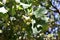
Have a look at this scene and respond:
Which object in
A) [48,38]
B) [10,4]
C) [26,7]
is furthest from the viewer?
[48,38]

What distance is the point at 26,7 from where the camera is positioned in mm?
1365

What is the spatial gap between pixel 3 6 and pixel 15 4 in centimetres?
8

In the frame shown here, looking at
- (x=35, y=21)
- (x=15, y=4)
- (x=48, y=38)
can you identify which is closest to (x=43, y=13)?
(x=35, y=21)

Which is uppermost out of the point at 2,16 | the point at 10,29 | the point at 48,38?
the point at 2,16

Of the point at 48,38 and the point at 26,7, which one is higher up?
the point at 26,7

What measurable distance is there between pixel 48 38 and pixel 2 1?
0.61 metres

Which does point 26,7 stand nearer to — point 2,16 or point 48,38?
point 2,16

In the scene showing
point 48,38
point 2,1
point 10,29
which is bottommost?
point 48,38

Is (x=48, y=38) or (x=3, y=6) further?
(x=48, y=38)

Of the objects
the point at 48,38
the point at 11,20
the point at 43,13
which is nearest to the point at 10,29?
the point at 11,20

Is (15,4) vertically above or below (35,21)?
above

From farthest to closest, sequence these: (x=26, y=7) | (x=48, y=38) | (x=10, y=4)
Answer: (x=48, y=38), (x=10, y=4), (x=26, y=7)

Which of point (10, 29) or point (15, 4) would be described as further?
point (10, 29)

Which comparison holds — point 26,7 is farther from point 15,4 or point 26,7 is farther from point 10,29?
point 10,29
